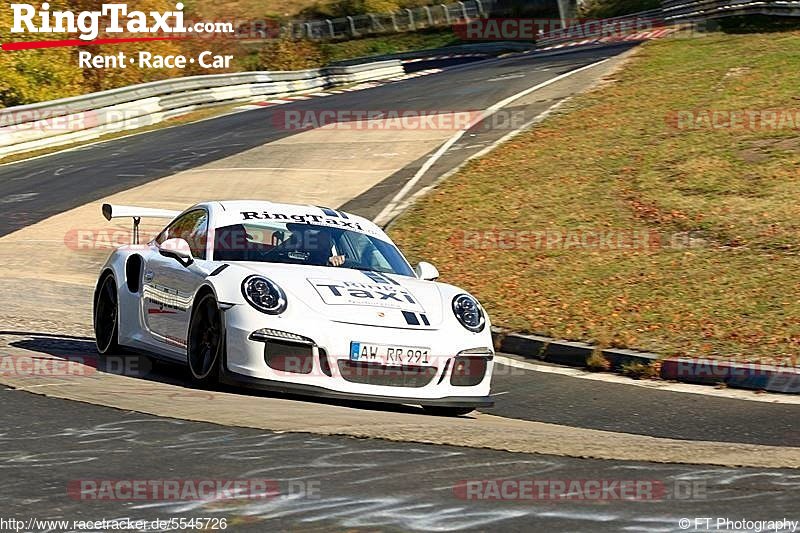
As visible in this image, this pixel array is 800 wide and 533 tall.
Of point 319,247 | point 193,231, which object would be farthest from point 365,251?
point 193,231

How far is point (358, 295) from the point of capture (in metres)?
9.07

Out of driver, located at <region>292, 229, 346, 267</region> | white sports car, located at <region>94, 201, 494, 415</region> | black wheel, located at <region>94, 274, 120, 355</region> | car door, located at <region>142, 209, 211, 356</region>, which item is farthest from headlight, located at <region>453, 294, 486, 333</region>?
black wheel, located at <region>94, 274, 120, 355</region>

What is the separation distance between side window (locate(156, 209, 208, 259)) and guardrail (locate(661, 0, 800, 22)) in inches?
1179

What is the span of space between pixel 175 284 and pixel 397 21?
56.9m

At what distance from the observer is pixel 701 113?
81.2 feet

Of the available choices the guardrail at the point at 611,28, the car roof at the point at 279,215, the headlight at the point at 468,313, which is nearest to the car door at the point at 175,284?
the car roof at the point at 279,215

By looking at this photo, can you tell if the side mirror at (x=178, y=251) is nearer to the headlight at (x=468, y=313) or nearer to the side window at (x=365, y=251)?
the side window at (x=365, y=251)

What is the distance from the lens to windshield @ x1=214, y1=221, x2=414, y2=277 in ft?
32.1

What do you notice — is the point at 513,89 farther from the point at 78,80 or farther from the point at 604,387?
the point at 604,387

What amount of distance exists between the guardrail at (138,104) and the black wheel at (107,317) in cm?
1921

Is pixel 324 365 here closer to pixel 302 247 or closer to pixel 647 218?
pixel 302 247

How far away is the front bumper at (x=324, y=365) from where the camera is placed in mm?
8562

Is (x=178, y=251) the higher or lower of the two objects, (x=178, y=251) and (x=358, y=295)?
the higher

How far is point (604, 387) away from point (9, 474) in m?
6.53
